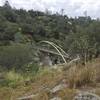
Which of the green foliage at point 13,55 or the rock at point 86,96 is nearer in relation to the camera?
the rock at point 86,96

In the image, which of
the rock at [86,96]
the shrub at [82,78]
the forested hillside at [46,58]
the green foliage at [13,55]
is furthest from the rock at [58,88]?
the green foliage at [13,55]

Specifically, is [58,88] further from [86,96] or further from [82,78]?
[86,96]

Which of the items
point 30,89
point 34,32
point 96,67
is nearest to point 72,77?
point 96,67

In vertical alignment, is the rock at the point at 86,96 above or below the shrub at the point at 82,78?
below

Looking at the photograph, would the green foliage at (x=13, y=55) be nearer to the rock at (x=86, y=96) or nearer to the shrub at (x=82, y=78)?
the shrub at (x=82, y=78)

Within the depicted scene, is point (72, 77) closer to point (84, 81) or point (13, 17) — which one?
point (84, 81)

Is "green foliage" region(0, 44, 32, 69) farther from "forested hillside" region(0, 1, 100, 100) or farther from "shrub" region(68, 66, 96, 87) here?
"shrub" region(68, 66, 96, 87)

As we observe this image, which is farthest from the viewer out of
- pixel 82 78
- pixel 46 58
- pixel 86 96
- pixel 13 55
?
pixel 46 58

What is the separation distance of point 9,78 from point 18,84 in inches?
33.0

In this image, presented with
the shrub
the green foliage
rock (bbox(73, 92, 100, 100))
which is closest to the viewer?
rock (bbox(73, 92, 100, 100))

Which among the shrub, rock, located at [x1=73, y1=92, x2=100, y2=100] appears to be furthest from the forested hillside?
rock, located at [x1=73, y1=92, x2=100, y2=100]

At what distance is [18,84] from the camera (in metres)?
6.42

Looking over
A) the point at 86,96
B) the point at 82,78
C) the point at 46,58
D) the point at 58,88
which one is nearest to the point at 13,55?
the point at 46,58

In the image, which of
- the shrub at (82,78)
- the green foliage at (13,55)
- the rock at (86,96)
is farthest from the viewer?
the green foliage at (13,55)
